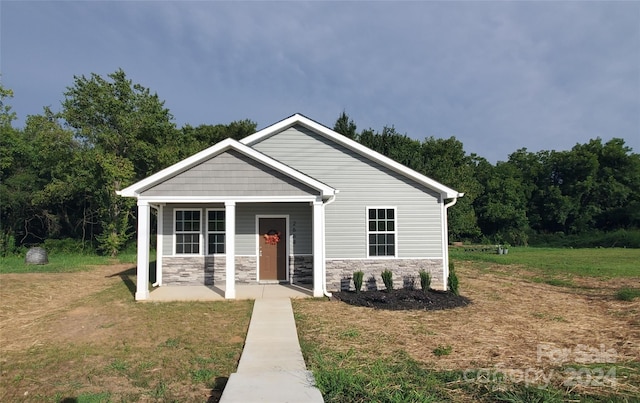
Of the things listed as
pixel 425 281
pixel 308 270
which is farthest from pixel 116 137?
pixel 425 281

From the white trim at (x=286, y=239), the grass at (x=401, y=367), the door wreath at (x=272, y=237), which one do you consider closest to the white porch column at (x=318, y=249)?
the grass at (x=401, y=367)

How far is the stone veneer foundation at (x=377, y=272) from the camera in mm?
12094

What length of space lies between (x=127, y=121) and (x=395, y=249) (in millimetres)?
20926

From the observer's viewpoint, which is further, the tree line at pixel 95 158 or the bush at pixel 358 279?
the tree line at pixel 95 158

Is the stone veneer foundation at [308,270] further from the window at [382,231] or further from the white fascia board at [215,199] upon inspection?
the white fascia board at [215,199]

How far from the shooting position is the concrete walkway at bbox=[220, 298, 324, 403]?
4.50m

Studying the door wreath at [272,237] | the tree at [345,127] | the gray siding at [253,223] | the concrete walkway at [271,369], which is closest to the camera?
the concrete walkway at [271,369]

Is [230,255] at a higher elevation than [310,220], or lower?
lower

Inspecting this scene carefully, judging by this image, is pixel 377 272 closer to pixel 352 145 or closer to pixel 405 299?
pixel 405 299

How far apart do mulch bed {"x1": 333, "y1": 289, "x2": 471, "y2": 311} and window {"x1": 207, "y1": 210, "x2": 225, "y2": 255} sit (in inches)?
159

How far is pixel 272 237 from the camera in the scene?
12.9 metres

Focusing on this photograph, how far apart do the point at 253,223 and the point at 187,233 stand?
Result: 6.79ft

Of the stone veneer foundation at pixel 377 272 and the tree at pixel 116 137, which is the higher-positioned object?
the tree at pixel 116 137

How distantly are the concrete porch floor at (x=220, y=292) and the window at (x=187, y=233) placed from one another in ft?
3.78
